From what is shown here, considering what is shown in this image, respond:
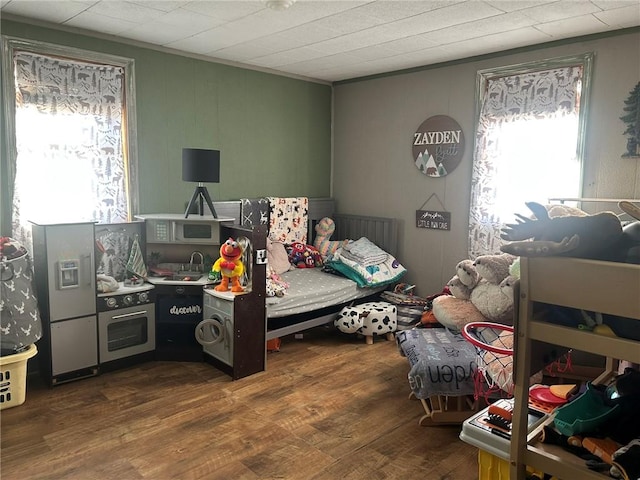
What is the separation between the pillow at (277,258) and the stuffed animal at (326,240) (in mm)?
477

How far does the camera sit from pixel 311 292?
4215 mm

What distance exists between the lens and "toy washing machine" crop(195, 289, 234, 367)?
355cm

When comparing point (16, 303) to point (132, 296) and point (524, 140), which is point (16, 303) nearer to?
point (132, 296)

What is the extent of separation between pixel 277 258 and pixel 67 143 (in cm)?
209

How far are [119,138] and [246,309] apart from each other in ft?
5.66

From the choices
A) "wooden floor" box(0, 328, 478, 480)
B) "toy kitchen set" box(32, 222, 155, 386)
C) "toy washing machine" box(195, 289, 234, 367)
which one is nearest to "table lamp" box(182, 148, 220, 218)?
"toy kitchen set" box(32, 222, 155, 386)

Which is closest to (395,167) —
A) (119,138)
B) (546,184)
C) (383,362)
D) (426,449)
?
(546,184)

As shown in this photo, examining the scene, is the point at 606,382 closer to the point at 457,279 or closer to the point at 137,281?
the point at 457,279

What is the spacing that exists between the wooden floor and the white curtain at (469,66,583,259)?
161cm

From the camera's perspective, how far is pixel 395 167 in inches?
201

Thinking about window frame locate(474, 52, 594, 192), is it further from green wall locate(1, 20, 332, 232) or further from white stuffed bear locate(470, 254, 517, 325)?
green wall locate(1, 20, 332, 232)

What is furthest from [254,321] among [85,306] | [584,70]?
[584,70]

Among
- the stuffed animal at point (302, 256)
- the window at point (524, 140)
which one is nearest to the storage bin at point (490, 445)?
the window at point (524, 140)

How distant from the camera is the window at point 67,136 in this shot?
3.42 m
